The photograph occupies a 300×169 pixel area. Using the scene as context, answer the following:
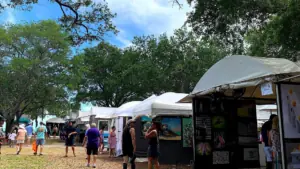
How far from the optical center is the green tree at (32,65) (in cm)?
2506

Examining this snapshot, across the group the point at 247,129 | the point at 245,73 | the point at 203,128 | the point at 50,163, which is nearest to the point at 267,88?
the point at 245,73

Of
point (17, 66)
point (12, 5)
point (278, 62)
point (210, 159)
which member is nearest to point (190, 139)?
point (210, 159)

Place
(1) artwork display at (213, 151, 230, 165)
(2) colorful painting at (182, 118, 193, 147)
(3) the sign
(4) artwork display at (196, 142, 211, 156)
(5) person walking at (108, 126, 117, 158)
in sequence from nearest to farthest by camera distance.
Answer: (3) the sign, (4) artwork display at (196, 142, 211, 156), (1) artwork display at (213, 151, 230, 165), (2) colorful painting at (182, 118, 193, 147), (5) person walking at (108, 126, 117, 158)

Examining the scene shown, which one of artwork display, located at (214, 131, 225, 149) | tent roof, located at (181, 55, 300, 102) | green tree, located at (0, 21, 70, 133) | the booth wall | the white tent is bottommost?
the booth wall

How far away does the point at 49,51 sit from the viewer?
26.8 meters

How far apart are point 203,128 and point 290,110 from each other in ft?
10.1

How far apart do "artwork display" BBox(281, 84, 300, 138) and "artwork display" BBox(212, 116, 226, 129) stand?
3.02m

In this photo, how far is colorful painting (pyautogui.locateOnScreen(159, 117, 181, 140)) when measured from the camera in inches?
411

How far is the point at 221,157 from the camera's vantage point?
27.3 feet

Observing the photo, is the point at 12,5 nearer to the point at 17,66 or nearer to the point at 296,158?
the point at 296,158

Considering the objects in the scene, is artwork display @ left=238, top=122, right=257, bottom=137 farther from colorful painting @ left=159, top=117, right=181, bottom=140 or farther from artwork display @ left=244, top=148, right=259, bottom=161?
colorful painting @ left=159, top=117, right=181, bottom=140

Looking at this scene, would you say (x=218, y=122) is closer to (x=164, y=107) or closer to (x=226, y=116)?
(x=226, y=116)

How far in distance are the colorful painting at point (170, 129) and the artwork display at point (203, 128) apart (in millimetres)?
2412

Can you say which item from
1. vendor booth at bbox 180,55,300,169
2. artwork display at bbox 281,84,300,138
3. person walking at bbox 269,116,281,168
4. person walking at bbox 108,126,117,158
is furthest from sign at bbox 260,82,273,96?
person walking at bbox 108,126,117,158
